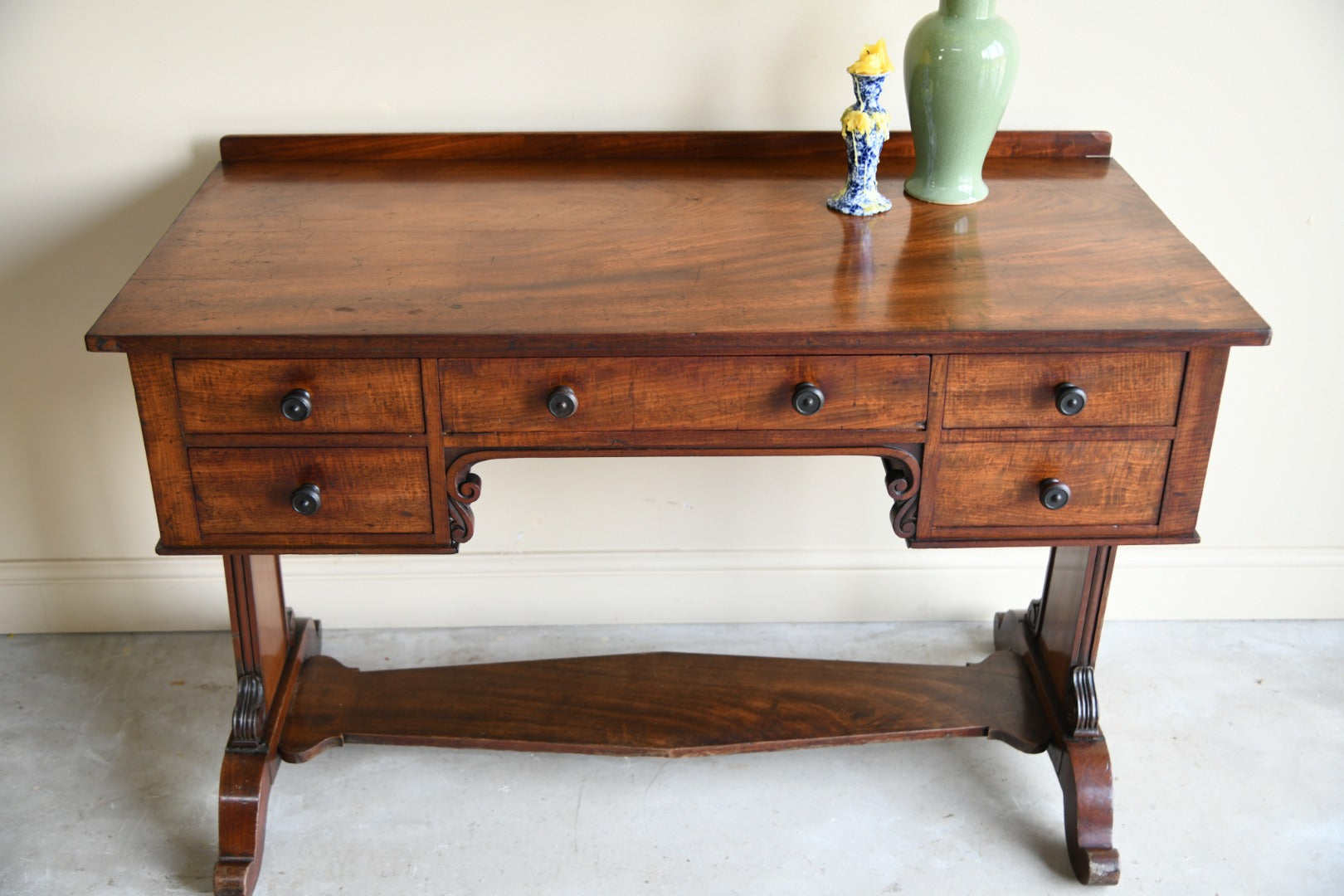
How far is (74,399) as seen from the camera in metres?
2.29

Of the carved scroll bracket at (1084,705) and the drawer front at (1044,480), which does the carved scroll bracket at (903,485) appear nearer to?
the drawer front at (1044,480)

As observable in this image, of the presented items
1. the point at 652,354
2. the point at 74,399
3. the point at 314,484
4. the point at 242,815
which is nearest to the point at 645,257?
the point at 652,354

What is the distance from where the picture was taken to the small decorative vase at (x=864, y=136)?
5.83 feet

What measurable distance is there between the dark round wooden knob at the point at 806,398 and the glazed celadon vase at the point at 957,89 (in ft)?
1.55

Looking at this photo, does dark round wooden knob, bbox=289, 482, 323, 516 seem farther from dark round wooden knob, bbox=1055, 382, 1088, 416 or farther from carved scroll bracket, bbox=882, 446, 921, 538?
dark round wooden knob, bbox=1055, 382, 1088, 416

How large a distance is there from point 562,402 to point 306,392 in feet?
1.06

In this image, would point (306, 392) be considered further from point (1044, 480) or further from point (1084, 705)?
point (1084, 705)

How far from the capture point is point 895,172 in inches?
79.3

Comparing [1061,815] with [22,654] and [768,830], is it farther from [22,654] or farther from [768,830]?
[22,654]

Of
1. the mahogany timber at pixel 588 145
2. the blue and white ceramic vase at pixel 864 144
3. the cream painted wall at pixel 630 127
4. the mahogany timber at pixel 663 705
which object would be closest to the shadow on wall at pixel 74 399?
the cream painted wall at pixel 630 127

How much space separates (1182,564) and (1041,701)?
1.86 ft

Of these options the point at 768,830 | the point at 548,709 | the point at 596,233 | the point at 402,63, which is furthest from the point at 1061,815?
the point at 402,63

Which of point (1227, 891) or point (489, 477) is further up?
point (489, 477)

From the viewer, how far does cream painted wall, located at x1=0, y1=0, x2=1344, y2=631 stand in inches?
80.2
